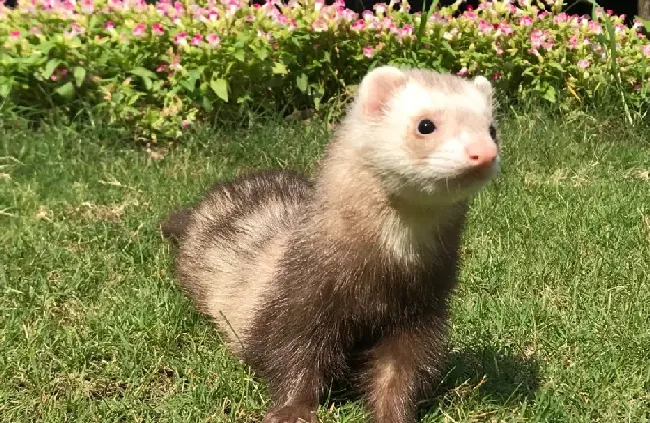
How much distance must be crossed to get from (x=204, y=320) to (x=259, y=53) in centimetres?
255

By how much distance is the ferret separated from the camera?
6.67 ft

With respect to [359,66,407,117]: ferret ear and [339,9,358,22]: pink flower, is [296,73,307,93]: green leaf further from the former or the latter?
[359,66,407,117]: ferret ear

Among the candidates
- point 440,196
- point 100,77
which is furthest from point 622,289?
point 100,77

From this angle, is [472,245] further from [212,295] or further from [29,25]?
[29,25]

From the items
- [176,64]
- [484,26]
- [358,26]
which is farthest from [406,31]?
[176,64]

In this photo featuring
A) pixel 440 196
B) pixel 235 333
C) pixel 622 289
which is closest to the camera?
pixel 440 196

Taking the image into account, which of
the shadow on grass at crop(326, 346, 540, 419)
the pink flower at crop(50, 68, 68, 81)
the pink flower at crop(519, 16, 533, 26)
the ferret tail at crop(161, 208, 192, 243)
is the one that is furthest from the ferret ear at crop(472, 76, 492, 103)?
the pink flower at crop(519, 16, 533, 26)

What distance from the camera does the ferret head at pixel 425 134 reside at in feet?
6.40

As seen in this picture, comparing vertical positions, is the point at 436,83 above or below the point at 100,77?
above

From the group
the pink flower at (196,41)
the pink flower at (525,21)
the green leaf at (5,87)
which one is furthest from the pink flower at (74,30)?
the pink flower at (525,21)

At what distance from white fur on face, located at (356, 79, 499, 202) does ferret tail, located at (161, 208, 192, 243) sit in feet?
5.35

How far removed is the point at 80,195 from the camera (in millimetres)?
4234

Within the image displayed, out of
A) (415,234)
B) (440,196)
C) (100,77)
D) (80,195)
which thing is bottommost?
(80,195)

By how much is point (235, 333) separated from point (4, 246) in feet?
4.46
